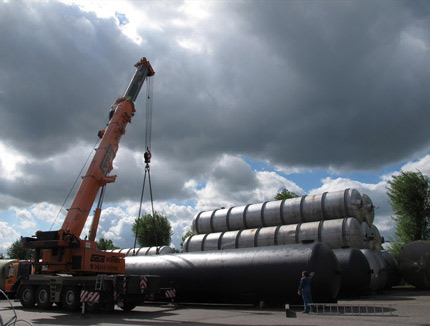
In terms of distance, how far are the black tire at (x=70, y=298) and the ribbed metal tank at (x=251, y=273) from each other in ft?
13.8

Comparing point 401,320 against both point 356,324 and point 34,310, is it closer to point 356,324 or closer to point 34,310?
point 356,324

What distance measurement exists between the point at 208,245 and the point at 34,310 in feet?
36.0

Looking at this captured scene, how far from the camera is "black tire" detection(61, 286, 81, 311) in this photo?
14852 millimetres

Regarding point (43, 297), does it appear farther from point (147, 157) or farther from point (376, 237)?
point (376, 237)

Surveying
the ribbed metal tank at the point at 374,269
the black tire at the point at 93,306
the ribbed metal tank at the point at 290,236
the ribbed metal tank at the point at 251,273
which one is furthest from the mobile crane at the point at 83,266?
the ribbed metal tank at the point at 374,269

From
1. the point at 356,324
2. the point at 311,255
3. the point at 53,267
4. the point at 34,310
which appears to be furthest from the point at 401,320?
the point at 34,310

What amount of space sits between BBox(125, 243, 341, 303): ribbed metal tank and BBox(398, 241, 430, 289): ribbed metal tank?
40.1ft

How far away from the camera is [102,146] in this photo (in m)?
17.0

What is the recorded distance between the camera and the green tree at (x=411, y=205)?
34.0 meters

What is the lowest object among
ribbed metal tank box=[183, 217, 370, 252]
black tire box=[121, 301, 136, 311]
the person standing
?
black tire box=[121, 301, 136, 311]

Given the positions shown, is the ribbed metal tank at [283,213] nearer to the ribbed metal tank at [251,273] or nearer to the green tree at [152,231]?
the ribbed metal tank at [251,273]

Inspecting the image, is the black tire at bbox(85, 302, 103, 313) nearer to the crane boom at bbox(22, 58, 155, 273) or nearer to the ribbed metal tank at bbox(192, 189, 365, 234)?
the crane boom at bbox(22, 58, 155, 273)

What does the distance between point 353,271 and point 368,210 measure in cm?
547

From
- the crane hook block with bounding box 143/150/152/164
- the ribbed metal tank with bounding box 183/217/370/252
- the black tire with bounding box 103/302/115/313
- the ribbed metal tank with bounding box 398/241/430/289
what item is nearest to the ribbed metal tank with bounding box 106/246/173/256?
the ribbed metal tank with bounding box 183/217/370/252
